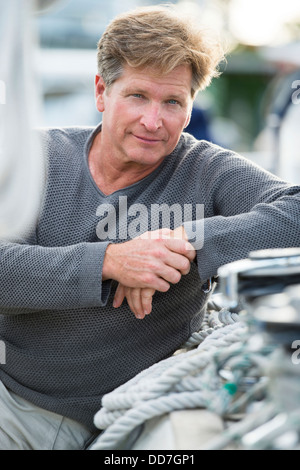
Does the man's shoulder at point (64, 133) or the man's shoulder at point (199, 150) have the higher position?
the man's shoulder at point (64, 133)

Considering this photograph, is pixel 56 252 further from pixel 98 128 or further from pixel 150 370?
pixel 98 128

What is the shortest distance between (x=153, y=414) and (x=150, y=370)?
267mm

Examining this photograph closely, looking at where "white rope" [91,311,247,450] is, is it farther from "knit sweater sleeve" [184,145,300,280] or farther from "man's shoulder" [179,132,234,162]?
"man's shoulder" [179,132,234,162]

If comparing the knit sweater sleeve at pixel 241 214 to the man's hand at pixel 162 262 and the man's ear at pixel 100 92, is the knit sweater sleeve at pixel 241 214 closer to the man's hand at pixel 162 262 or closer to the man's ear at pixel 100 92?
the man's hand at pixel 162 262

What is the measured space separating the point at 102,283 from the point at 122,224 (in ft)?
0.78

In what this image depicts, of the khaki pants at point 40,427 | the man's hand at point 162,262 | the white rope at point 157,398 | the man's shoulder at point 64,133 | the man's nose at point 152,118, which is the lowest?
the khaki pants at point 40,427

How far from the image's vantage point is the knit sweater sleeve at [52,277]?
1.55 m

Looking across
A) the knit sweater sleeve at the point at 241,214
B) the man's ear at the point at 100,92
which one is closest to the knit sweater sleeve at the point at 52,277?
the knit sweater sleeve at the point at 241,214

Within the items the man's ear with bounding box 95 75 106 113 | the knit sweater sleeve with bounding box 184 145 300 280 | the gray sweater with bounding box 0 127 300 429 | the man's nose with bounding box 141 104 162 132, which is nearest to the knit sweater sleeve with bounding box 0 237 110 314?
the gray sweater with bounding box 0 127 300 429

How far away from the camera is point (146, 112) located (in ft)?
5.68

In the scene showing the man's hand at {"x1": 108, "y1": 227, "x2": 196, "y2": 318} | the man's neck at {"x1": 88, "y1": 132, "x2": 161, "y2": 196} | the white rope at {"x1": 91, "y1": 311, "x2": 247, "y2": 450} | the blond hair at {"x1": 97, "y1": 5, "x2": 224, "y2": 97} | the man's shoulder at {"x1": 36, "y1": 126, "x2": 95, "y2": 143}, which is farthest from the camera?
the man's shoulder at {"x1": 36, "y1": 126, "x2": 95, "y2": 143}

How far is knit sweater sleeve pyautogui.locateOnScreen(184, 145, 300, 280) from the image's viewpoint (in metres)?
1.56

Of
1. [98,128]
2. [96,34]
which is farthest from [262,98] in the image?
[98,128]

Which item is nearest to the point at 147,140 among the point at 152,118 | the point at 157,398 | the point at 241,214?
the point at 152,118
